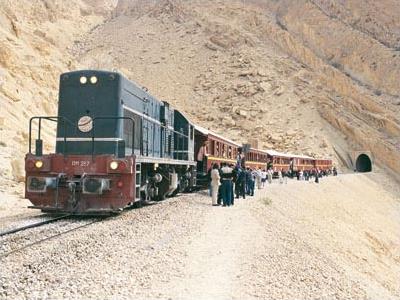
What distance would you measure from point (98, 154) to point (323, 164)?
4285 cm

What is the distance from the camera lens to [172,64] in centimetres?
7006

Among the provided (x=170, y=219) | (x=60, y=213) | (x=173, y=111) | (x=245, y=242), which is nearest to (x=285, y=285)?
(x=245, y=242)

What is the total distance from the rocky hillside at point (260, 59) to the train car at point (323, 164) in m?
2.12

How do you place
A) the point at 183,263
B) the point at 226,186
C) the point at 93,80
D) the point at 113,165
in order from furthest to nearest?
the point at 226,186, the point at 93,80, the point at 113,165, the point at 183,263

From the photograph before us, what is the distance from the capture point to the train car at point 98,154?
38.5 ft

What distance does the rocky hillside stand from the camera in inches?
2333

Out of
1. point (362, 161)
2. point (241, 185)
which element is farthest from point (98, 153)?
point (362, 161)

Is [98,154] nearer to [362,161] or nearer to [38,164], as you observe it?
[38,164]

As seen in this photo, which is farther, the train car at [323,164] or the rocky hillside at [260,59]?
the rocky hillside at [260,59]

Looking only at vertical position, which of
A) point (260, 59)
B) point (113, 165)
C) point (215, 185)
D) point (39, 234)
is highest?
point (260, 59)

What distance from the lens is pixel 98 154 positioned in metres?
12.3

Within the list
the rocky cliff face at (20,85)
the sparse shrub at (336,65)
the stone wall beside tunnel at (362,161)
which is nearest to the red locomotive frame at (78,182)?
the rocky cliff face at (20,85)

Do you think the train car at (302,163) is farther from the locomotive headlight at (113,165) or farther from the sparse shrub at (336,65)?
the locomotive headlight at (113,165)

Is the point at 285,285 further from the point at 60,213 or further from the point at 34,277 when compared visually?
the point at 60,213
